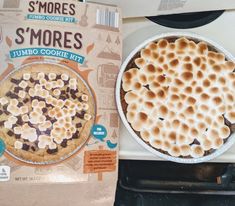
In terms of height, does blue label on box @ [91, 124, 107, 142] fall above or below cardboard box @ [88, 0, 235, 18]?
below

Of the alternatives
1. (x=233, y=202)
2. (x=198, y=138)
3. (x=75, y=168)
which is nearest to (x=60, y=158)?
(x=75, y=168)

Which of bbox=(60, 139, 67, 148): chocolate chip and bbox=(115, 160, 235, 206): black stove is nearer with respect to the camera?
bbox=(60, 139, 67, 148): chocolate chip

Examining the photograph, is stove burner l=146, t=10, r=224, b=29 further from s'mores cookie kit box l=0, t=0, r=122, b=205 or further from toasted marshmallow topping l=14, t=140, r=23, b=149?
toasted marshmallow topping l=14, t=140, r=23, b=149

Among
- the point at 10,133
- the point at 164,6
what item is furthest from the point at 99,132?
the point at 164,6

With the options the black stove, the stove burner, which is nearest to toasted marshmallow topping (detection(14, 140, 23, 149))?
the black stove

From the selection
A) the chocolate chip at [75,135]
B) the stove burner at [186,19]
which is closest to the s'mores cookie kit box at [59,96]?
the chocolate chip at [75,135]

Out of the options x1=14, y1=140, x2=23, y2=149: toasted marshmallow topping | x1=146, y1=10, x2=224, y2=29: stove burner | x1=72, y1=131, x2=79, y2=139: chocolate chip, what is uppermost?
x1=146, y1=10, x2=224, y2=29: stove burner
